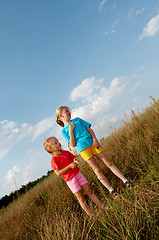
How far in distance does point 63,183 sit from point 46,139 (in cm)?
171

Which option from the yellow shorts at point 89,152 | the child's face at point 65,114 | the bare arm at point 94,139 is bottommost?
the yellow shorts at point 89,152

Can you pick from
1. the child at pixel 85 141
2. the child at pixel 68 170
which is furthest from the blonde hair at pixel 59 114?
the child at pixel 68 170

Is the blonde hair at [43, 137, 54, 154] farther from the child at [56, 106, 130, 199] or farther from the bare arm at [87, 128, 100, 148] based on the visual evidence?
the bare arm at [87, 128, 100, 148]

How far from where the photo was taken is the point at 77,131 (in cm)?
255

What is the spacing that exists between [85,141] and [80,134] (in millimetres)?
135

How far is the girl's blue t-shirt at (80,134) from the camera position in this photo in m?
2.47

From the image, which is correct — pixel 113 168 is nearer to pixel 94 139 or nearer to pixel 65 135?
pixel 94 139

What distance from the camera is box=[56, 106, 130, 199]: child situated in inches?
97.0

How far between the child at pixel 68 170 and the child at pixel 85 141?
20 cm

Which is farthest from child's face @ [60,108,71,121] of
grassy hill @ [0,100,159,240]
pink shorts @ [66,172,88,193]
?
grassy hill @ [0,100,159,240]

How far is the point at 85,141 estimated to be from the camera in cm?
248

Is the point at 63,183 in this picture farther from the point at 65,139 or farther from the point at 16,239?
the point at 65,139

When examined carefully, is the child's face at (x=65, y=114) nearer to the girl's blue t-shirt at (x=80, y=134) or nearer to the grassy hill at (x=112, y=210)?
the girl's blue t-shirt at (x=80, y=134)

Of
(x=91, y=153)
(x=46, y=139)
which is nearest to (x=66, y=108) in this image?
(x=46, y=139)
